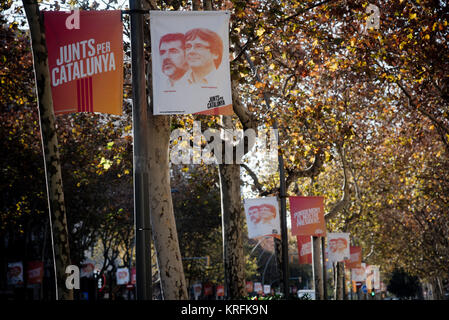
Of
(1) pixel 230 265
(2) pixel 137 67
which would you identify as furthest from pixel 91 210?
(2) pixel 137 67

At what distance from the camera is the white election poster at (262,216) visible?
766 inches

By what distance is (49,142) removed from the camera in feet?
31.1

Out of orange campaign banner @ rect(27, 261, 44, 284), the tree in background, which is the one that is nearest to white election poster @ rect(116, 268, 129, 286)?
orange campaign banner @ rect(27, 261, 44, 284)

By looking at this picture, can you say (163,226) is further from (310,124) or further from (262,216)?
(310,124)

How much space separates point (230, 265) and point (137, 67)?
323 inches

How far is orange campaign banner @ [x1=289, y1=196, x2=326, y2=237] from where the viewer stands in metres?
20.0

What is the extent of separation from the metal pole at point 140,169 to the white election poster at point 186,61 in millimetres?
190

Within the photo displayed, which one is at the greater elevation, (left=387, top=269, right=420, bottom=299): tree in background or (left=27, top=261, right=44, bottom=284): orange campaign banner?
(left=27, top=261, right=44, bottom=284): orange campaign banner

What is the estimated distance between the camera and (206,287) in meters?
70.6

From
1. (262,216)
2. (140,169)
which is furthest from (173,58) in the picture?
(262,216)

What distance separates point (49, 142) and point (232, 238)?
281 inches

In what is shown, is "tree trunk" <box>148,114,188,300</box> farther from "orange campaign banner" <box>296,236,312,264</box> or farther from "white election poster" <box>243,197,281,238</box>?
"orange campaign banner" <box>296,236,312,264</box>

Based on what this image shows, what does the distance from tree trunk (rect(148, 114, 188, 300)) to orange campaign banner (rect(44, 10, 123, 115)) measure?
3427 mm
